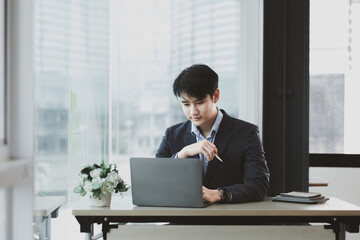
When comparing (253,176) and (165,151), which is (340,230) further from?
(165,151)

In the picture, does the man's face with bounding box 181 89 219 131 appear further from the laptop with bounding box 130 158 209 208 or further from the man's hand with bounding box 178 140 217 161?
the laptop with bounding box 130 158 209 208

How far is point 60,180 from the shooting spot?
2.84 metres

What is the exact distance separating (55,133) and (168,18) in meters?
2.15

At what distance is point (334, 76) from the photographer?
4.74m

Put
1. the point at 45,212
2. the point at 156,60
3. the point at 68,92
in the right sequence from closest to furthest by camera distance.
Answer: the point at 45,212 < the point at 68,92 < the point at 156,60

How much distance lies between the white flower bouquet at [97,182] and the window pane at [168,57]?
1828 mm

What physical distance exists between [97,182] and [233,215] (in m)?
0.67

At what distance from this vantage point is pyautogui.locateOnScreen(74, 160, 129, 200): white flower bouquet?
2.53 meters

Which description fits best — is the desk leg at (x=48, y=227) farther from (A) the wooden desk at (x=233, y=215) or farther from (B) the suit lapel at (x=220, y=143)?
(B) the suit lapel at (x=220, y=143)

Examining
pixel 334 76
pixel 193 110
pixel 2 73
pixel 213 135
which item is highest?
pixel 334 76

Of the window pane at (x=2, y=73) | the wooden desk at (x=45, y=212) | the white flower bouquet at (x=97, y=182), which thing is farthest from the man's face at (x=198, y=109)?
the window pane at (x=2, y=73)

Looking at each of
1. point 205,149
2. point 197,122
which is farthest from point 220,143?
point 205,149

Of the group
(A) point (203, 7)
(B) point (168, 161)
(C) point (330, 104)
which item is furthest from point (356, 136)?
(B) point (168, 161)

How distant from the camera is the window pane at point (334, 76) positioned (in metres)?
4.73
